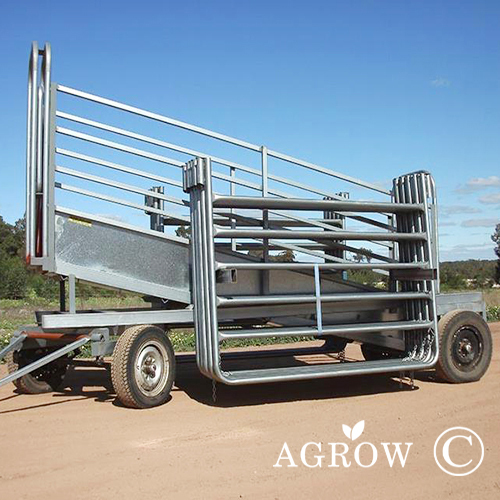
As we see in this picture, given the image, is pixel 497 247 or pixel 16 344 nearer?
pixel 16 344

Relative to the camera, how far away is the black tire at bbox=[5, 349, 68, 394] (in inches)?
348

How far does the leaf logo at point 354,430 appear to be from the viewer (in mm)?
6555

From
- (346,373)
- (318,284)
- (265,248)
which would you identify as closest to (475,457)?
(346,373)

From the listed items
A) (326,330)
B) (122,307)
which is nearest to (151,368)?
(326,330)

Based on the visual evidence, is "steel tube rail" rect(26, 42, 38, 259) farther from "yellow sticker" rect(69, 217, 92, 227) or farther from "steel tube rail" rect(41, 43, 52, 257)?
"yellow sticker" rect(69, 217, 92, 227)

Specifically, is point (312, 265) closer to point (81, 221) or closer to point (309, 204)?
point (309, 204)

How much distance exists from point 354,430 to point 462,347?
3.33m

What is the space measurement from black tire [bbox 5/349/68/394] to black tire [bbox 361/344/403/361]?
4513mm

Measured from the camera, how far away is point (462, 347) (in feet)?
31.2

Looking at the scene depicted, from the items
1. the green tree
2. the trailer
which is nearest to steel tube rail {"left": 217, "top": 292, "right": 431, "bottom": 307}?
the trailer

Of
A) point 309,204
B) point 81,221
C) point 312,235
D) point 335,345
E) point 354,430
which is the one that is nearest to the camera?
point 354,430

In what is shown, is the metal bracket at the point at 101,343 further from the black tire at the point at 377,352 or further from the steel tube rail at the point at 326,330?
the black tire at the point at 377,352

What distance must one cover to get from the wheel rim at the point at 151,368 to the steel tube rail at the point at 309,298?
0.91m

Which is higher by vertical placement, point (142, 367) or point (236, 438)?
point (142, 367)
